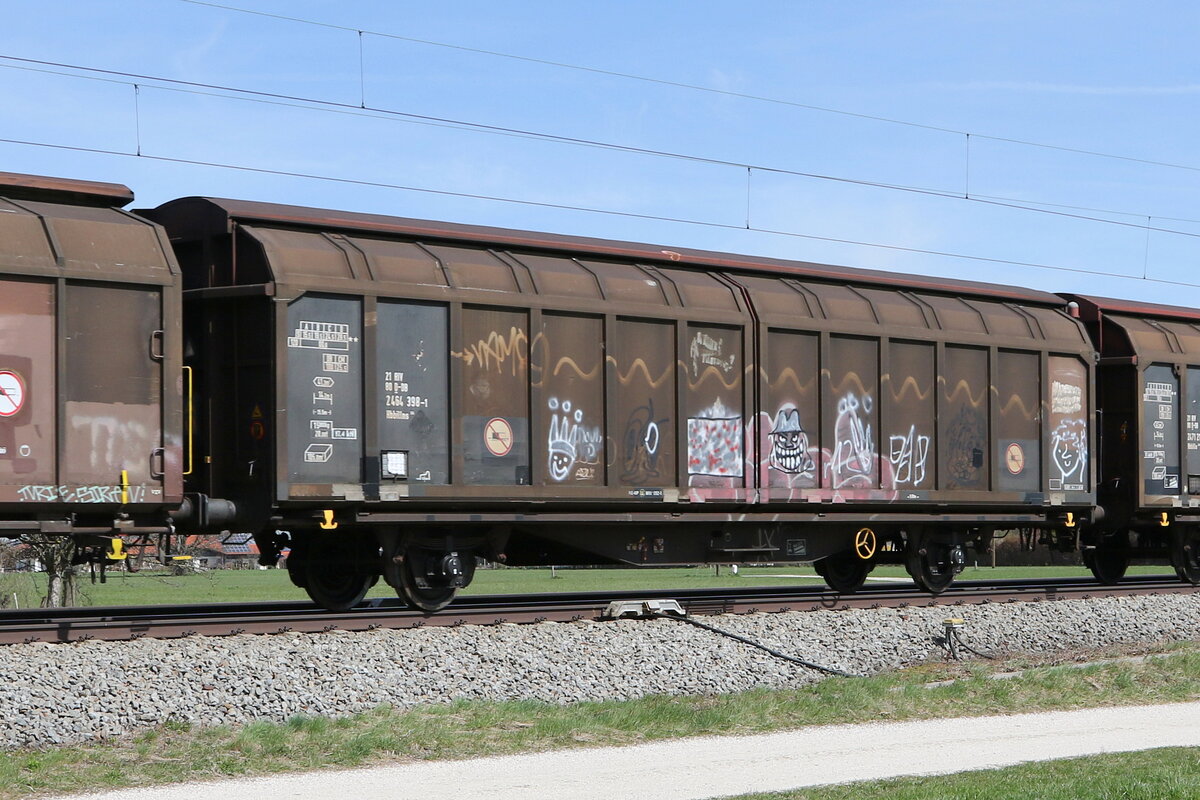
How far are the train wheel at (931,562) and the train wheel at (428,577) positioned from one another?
6.45 m

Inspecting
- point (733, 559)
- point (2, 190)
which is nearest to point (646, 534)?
point (733, 559)

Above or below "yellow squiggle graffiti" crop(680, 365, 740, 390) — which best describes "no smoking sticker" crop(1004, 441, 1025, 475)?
below

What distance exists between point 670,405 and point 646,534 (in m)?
1.50

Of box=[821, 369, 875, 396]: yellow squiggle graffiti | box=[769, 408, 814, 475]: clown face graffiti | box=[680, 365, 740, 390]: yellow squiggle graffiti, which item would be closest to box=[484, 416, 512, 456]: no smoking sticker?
box=[680, 365, 740, 390]: yellow squiggle graffiti

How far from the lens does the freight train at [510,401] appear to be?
12.6 metres

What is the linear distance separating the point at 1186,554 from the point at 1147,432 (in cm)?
219

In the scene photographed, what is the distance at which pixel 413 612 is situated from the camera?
14562 millimetres

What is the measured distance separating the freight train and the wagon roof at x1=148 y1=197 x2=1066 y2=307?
0.14 feet

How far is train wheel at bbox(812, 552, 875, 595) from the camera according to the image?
63.8ft

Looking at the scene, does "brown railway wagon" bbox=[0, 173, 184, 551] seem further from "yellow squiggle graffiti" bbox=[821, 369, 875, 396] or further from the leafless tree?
the leafless tree

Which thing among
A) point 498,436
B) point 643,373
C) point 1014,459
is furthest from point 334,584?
point 1014,459

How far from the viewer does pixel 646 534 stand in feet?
54.0

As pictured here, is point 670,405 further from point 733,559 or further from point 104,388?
point 104,388

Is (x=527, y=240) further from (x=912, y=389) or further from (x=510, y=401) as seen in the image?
(x=912, y=389)
